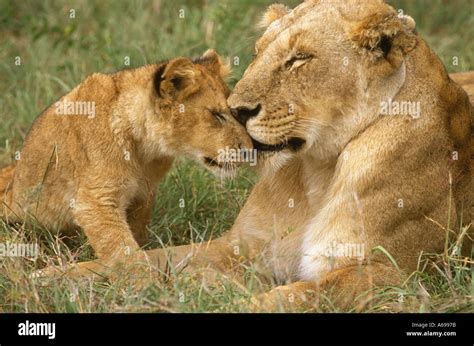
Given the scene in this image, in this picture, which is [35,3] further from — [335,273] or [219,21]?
[335,273]

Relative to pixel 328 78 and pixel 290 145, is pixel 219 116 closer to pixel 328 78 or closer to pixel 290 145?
pixel 290 145

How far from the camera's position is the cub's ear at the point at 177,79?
470 cm

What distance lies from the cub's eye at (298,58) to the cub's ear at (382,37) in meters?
0.18

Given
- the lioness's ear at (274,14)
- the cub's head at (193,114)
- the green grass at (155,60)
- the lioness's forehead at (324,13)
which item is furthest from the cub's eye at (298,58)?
the green grass at (155,60)

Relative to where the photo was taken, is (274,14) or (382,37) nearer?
(382,37)

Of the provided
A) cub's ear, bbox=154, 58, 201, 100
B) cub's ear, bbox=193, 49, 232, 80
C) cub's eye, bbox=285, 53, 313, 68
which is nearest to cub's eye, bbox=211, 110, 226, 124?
cub's ear, bbox=154, 58, 201, 100

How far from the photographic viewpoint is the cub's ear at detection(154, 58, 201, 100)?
15.4 feet

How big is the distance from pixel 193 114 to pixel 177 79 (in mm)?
173

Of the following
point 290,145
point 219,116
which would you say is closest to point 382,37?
point 290,145

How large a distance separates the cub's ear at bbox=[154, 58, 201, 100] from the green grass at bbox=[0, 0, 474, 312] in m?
0.64

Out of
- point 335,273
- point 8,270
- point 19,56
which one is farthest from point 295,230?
point 19,56

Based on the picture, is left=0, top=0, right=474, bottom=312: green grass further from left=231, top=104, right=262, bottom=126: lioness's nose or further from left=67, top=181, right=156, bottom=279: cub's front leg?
left=231, top=104, right=262, bottom=126: lioness's nose

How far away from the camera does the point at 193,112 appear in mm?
4770

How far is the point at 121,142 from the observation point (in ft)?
15.8
